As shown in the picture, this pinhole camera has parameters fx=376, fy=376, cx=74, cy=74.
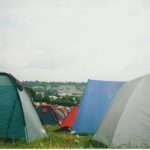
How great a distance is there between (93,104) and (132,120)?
4988 mm

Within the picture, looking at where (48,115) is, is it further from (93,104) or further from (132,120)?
(132,120)

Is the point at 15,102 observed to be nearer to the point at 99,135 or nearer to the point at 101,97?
the point at 99,135

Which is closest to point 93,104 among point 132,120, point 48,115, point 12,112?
point 12,112

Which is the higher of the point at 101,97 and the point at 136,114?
the point at 136,114

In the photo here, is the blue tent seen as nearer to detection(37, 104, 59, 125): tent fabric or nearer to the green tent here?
the green tent

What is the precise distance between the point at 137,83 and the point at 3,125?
10.8 ft

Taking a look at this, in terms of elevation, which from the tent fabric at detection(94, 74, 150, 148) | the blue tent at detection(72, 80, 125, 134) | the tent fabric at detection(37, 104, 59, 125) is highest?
the tent fabric at detection(94, 74, 150, 148)

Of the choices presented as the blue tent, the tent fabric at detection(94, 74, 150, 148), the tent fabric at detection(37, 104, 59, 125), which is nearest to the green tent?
the tent fabric at detection(94, 74, 150, 148)

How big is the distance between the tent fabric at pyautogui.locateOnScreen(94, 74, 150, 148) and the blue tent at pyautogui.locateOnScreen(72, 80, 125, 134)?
376 cm

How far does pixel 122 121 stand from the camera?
7430 mm

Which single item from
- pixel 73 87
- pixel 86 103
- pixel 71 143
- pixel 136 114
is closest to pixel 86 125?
pixel 86 103

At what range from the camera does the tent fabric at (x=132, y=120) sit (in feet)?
23.2

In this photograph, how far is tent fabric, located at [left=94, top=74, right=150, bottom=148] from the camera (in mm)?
7070

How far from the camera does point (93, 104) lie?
12258 millimetres
